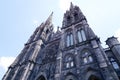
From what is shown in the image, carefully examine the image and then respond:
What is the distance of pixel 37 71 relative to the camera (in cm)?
2117

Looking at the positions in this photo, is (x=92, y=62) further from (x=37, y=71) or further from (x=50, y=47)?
(x=50, y=47)

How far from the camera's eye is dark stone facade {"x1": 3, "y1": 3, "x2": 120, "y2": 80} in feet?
48.2

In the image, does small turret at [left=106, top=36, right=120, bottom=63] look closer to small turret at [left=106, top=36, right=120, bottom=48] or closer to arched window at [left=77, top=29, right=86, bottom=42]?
small turret at [left=106, top=36, right=120, bottom=48]

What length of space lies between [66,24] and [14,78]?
13779mm

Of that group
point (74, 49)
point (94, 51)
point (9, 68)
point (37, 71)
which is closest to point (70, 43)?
point (74, 49)

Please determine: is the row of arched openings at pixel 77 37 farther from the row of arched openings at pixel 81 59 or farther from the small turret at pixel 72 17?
the small turret at pixel 72 17

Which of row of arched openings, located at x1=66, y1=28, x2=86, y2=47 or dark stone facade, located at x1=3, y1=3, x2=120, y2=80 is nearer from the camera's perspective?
dark stone facade, located at x1=3, y1=3, x2=120, y2=80

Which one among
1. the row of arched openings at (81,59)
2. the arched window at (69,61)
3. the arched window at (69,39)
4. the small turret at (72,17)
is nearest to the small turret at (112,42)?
the row of arched openings at (81,59)

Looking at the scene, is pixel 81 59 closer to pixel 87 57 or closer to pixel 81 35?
pixel 87 57

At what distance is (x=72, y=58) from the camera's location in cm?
1794

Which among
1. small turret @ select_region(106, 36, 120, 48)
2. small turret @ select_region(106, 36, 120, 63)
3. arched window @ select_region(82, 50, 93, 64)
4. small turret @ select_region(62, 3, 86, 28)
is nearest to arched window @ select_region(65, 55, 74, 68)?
arched window @ select_region(82, 50, 93, 64)

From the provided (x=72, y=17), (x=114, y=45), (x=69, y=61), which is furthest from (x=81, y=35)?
(x=72, y=17)

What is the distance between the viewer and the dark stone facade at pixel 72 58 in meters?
14.7

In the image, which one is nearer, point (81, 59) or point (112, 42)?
point (81, 59)
